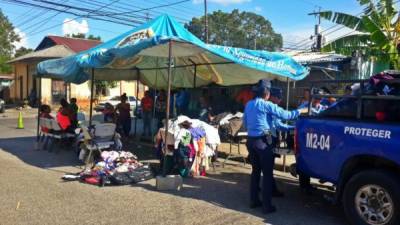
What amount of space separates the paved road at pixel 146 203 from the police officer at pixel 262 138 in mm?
304

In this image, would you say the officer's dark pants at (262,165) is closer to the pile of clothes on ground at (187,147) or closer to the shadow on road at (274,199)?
the shadow on road at (274,199)

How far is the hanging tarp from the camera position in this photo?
32.0ft

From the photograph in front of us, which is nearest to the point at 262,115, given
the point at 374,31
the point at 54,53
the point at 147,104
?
the point at 374,31

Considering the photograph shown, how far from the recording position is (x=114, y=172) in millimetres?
8812

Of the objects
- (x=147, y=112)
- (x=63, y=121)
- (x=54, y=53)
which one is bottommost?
(x=63, y=121)

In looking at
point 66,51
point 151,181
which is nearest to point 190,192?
point 151,181

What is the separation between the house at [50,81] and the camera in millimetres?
36031

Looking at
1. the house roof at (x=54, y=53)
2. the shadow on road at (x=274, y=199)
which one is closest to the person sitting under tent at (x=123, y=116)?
the shadow on road at (x=274, y=199)

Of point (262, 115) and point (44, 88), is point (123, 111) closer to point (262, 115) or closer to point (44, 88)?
point (262, 115)

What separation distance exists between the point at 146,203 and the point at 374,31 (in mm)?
6989

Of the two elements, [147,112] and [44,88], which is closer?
[147,112]

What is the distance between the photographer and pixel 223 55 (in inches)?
382

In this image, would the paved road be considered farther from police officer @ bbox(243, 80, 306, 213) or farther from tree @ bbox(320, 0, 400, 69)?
tree @ bbox(320, 0, 400, 69)

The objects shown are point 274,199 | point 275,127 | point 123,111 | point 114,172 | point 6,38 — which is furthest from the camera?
point 6,38
